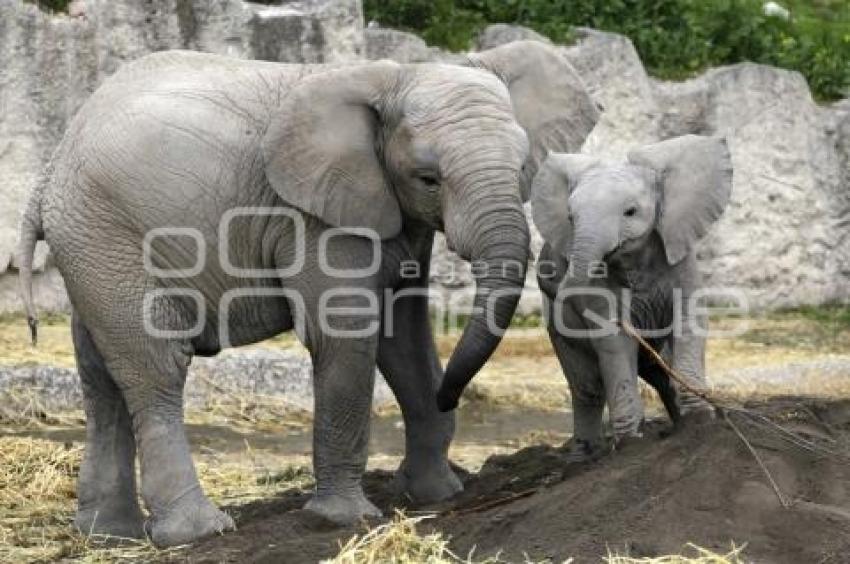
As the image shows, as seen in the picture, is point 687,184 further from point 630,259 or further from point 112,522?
point 112,522

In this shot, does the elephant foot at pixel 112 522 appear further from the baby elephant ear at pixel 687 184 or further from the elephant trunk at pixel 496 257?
the baby elephant ear at pixel 687 184

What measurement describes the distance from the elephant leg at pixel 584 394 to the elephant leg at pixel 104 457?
1861 mm

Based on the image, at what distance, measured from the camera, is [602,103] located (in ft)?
47.5

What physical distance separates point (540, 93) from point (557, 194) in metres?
0.46

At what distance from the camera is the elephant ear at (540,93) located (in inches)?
328

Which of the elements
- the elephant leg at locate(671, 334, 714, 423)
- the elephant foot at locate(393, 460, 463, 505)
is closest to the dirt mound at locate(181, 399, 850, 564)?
the elephant leg at locate(671, 334, 714, 423)

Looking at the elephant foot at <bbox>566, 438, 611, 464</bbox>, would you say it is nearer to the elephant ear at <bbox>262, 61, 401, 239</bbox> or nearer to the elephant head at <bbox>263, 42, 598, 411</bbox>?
the elephant head at <bbox>263, 42, 598, 411</bbox>

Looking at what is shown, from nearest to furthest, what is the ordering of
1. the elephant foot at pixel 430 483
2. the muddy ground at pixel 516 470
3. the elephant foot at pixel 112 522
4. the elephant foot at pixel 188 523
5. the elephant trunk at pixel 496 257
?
1. the muddy ground at pixel 516 470
2. the elephant trunk at pixel 496 257
3. the elephant foot at pixel 188 523
4. the elephant foot at pixel 112 522
5. the elephant foot at pixel 430 483

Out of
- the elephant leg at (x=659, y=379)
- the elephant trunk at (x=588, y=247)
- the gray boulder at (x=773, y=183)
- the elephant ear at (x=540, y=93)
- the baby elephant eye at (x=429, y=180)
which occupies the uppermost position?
the elephant ear at (x=540, y=93)

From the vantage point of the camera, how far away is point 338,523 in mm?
7965

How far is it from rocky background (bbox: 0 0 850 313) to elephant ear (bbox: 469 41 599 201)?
546cm

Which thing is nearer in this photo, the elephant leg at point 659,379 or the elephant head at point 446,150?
the elephant head at point 446,150

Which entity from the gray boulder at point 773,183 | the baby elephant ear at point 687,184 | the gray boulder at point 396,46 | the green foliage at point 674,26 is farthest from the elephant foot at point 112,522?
the gray boulder at point 773,183

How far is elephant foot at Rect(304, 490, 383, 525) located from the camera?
800cm
